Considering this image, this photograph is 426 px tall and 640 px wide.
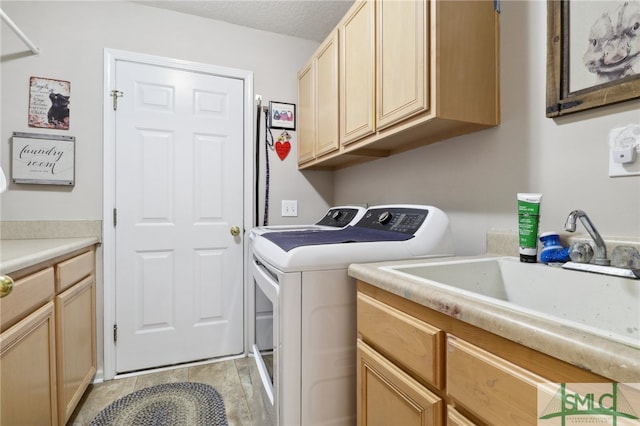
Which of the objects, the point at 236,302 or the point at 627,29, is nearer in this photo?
the point at 627,29

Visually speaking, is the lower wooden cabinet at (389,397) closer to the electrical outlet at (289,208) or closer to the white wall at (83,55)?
the electrical outlet at (289,208)

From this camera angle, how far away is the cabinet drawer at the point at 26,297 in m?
0.94

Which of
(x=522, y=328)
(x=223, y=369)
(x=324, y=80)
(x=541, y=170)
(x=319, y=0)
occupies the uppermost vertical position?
(x=319, y=0)

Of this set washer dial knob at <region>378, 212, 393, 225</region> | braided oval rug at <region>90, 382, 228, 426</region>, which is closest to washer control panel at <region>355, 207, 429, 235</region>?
washer dial knob at <region>378, 212, 393, 225</region>

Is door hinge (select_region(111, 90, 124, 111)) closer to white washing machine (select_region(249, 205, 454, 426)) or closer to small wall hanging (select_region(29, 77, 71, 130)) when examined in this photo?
small wall hanging (select_region(29, 77, 71, 130))

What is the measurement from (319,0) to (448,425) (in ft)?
7.40

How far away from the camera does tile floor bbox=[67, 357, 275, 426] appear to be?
1.51 metres

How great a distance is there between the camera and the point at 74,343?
1.52 m

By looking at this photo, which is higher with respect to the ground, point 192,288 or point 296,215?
point 296,215

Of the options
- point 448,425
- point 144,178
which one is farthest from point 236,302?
point 448,425

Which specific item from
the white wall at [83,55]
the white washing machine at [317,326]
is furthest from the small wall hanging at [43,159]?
the white washing machine at [317,326]

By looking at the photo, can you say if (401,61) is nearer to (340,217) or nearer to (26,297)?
(340,217)

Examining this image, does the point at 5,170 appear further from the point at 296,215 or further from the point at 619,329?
the point at 619,329

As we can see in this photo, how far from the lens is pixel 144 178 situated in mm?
2008
